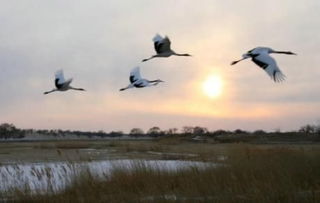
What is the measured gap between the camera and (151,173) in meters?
16.3

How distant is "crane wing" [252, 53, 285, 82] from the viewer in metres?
9.09

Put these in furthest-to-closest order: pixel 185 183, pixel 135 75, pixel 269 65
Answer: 1. pixel 185 183
2. pixel 135 75
3. pixel 269 65

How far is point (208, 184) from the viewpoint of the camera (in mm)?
14383

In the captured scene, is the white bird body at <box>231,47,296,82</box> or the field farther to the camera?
the field

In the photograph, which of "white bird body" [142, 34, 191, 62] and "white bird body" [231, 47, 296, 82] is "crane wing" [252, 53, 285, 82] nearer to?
"white bird body" [231, 47, 296, 82]

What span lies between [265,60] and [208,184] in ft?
18.5

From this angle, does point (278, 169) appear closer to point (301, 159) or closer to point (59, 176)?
point (301, 159)

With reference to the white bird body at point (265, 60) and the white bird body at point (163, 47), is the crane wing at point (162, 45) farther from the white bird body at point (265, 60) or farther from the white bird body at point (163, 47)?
the white bird body at point (265, 60)

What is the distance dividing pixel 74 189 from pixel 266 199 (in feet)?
17.3

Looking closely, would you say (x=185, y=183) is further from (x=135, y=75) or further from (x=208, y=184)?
(x=135, y=75)

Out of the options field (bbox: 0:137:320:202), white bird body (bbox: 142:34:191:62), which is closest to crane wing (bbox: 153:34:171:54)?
white bird body (bbox: 142:34:191:62)

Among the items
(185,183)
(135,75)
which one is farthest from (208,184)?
(135,75)

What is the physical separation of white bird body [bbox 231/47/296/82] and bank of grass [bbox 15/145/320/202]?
3096 millimetres

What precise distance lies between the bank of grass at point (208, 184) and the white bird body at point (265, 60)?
10.2 ft
